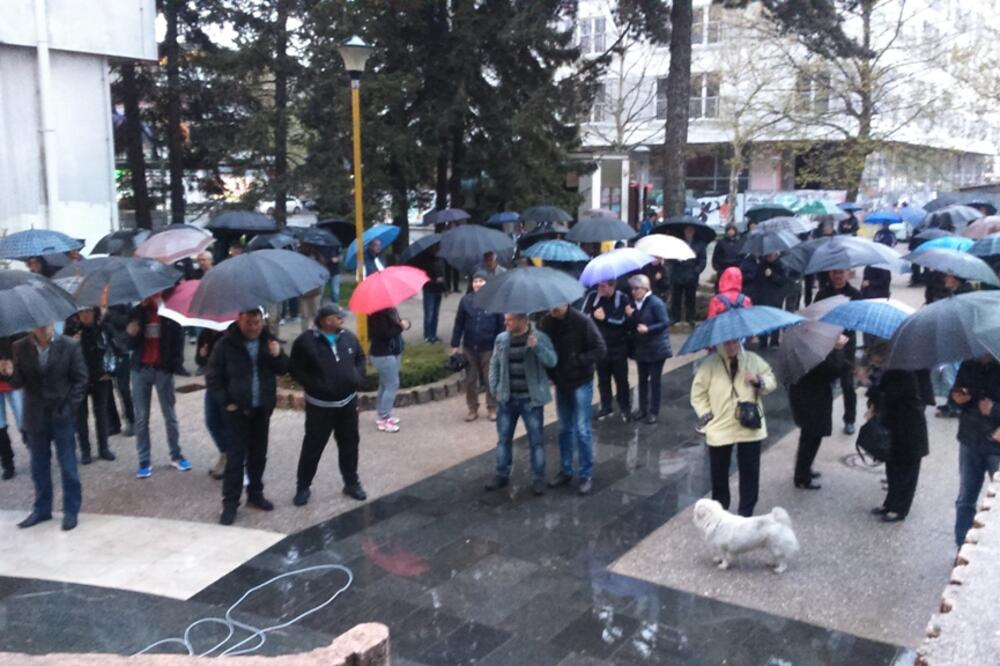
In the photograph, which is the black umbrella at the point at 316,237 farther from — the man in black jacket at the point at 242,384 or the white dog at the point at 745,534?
the white dog at the point at 745,534

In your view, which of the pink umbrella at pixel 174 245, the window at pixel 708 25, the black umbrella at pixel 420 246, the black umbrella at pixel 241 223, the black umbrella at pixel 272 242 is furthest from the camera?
the window at pixel 708 25

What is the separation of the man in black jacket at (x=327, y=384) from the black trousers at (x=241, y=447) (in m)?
0.36

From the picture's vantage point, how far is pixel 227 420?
7.02 meters

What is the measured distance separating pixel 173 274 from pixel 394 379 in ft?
8.40

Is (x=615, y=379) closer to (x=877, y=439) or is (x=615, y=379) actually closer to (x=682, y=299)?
(x=877, y=439)

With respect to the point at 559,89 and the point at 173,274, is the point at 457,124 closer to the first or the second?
the point at 559,89

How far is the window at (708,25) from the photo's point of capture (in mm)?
34000

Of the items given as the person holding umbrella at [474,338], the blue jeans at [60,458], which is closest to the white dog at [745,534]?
the person holding umbrella at [474,338]

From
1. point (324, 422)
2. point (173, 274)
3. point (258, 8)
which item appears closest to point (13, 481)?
point (173, 274)

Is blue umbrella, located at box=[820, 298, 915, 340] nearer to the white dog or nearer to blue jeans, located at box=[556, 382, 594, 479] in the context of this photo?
the white dog

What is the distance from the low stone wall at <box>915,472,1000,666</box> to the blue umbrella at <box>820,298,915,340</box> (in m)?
2.40

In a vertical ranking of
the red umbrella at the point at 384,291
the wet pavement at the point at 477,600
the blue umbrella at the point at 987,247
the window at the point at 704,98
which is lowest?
the wet pavement at the point at 477,600

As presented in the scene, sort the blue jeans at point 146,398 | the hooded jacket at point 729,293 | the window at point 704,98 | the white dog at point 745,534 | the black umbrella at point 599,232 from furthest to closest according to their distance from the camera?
the window at point 704,98, the black umbrella at point 599,232, the hooded jacket at point 729,293, the blue jeans at point 146,398, the white dog at point 745,534

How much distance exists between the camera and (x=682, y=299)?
14.7 metres
